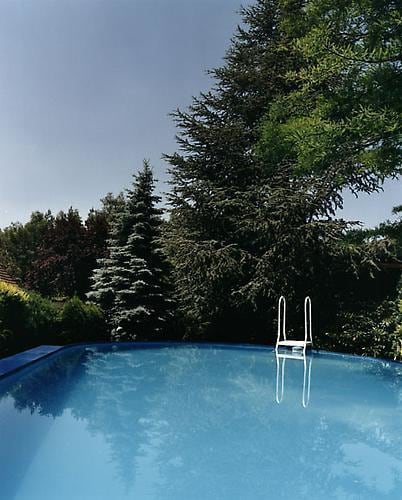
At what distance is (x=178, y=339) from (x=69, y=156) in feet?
24.5

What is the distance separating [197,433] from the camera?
5.60 m

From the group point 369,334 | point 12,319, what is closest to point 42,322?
point 12,319

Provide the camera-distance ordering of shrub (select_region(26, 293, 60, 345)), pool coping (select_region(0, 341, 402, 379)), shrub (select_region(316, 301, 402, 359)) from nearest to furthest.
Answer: pool coping (select_region(0, 341, 402, 379))
shrub (select_region(26, 293, 60, 345))
shrub (select_region(316, 301, 402, 359))

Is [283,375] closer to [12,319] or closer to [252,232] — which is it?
[252,232]

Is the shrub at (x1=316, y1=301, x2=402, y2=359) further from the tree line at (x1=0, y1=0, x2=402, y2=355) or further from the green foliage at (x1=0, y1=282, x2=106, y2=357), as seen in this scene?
the green foliage at (x1=0, y1=282, x2=106, y2=357)

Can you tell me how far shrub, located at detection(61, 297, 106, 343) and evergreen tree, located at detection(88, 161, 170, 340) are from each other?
0.80m

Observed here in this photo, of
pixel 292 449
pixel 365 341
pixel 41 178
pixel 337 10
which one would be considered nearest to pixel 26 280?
pixel 41 178

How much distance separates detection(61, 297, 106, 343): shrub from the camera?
1312cm

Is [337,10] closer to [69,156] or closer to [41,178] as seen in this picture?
[69,156]

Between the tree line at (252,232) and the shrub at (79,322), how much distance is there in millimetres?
877

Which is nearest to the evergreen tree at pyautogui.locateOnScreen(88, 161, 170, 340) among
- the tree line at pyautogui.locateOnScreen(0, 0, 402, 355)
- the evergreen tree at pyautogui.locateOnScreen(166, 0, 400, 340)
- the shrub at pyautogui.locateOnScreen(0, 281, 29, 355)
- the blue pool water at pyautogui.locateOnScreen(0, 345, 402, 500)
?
the tree line at pyautogui.locateOnScreen(0, 0, 402, 355)

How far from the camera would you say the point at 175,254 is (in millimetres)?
A: 15070

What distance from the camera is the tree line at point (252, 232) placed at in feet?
42.9

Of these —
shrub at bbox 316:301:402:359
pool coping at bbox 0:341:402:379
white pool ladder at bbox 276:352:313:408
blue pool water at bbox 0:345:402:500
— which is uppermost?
shrub at bbox 316:301:402:359
